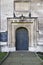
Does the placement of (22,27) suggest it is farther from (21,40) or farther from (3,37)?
(3,37)

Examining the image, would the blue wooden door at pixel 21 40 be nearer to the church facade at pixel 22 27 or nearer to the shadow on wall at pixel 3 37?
the church facade at pixel 22 27

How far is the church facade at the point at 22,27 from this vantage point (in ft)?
62.8

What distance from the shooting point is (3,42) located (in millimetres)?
19109

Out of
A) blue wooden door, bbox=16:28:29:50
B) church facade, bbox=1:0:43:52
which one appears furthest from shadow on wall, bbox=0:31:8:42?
blue wooden door, bbox=16:28:29:50

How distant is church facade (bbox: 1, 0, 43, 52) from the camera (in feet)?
62.8

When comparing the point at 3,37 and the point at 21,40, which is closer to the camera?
the point at 3,37

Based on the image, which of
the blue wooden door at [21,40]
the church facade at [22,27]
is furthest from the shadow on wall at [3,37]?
the blue wooden door at [21,40]

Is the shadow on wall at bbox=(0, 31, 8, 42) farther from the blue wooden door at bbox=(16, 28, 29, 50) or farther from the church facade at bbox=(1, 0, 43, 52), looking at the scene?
the blue wooden door at bbox=(16, 28, 29, 50)

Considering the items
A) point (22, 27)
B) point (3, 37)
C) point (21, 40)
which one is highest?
point (22, 27)

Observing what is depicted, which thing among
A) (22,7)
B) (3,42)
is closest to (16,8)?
(22,7)

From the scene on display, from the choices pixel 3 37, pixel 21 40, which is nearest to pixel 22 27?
pixel 21 40

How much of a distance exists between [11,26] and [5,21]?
0.71 metres

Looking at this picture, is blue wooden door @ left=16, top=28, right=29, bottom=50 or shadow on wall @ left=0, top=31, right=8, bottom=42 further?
blue wooden door @ left=16, top=28, right=29, bottom=50

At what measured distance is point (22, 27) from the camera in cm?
1970
